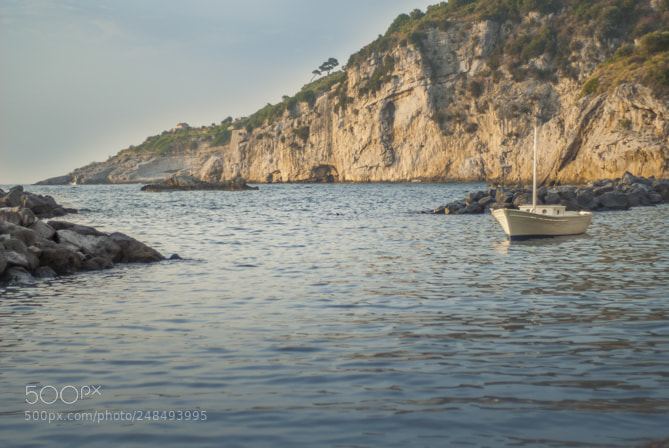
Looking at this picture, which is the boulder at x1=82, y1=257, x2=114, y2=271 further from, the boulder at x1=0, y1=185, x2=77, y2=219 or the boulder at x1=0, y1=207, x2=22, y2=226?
the boulder at x1=0, y1=185, x2=77, y2=219

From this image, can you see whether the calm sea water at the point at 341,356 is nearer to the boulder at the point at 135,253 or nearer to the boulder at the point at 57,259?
the boulder at the point at 57,259

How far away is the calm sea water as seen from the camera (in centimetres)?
495

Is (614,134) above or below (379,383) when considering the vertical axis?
above

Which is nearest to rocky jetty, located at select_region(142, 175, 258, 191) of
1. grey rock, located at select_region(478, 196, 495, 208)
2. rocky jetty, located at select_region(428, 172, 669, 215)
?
rocky jetty, located at select_region(428, 172, 669, 215)

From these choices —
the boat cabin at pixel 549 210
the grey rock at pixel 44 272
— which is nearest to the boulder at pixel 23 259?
the grey rock at pixel 44 272

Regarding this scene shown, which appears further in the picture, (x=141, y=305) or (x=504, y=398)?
(x=141, y=305)

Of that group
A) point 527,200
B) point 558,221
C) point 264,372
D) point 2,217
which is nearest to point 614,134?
point 527,200

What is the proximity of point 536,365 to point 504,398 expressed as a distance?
120 centimetres

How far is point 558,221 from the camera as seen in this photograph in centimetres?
2261

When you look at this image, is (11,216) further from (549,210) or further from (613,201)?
(613,201)

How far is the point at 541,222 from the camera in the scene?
73.5 feet

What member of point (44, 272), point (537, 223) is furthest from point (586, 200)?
point (44, 272)

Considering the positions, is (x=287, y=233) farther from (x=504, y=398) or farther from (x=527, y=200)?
(x=504, y=398)

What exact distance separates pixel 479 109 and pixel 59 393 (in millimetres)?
101229
